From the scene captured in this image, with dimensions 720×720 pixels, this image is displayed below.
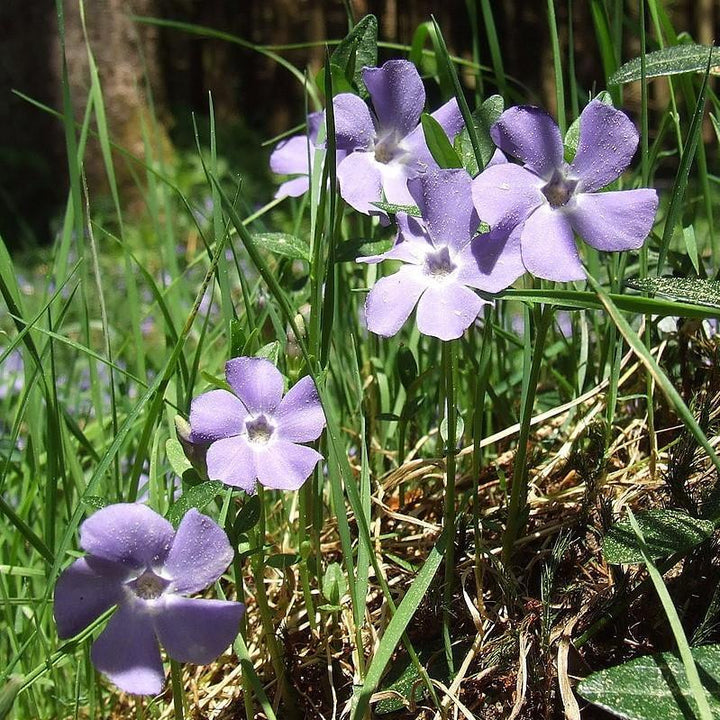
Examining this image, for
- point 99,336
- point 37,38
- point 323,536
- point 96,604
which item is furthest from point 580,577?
point 37,38

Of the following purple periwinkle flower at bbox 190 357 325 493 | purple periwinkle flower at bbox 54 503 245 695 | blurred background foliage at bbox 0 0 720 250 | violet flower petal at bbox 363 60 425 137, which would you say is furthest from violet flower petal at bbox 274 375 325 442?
blurred background foliage at bbox 0 0 720 250

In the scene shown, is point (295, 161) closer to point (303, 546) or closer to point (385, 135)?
point (385, 135)

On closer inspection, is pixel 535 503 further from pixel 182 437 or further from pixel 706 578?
pixel 182 437

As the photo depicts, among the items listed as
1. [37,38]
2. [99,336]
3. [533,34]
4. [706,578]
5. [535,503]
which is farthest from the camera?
[533,34]

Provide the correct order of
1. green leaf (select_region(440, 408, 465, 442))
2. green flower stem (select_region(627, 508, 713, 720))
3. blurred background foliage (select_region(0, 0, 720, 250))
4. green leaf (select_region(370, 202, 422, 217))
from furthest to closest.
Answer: blurred background foliage (select_region(0, 0, 720, 250))
green leaf (select_region(440, 408, 465, 442))
green leaf (select_region(370, 202, 422, 217))
green flower stem (select_region(627, 508, 713, 720))

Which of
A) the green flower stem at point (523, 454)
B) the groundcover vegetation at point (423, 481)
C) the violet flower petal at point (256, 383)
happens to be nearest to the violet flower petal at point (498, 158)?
the groundcover vegetation at point (423, 481)

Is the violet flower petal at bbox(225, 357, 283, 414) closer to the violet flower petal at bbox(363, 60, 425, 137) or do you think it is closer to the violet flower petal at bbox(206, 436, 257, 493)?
the violet flower petal at bbox(206, 436, 257, 493)

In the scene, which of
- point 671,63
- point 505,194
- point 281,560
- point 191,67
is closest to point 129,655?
point 281,560
